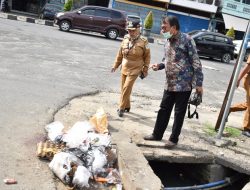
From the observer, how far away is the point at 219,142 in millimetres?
6570

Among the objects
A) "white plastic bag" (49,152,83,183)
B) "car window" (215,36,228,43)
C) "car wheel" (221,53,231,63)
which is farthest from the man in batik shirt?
"car wheel" (221,53,231,63)

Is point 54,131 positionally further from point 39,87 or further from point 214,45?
point 214,45

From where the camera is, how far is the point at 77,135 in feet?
17.1

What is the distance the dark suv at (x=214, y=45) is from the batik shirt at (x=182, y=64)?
16955mm

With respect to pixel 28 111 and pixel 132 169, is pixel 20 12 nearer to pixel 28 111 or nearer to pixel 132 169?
pixel 28 111

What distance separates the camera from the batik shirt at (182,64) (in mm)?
5680

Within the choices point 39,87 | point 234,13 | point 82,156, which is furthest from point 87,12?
point 234,13

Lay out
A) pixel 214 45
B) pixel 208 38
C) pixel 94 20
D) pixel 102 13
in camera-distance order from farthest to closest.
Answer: pixel 102 13 < pixel 94 20 < pixel 214 45 < pixel 208 38

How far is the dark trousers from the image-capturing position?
5.88 m

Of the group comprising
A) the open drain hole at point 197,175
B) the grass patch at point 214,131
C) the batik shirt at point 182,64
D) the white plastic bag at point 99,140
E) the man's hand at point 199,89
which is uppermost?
the batik shirt at point 182,64

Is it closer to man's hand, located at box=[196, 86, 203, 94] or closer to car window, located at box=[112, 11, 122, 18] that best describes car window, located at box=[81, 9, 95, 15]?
car window, located at box=[112, 11, 122, 18]

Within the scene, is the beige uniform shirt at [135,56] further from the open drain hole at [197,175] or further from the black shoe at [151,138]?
the open drain hole at [197,175]

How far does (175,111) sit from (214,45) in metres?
17.8

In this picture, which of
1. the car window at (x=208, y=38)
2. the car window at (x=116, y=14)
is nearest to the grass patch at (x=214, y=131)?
the car window at (x=208, y=38)
